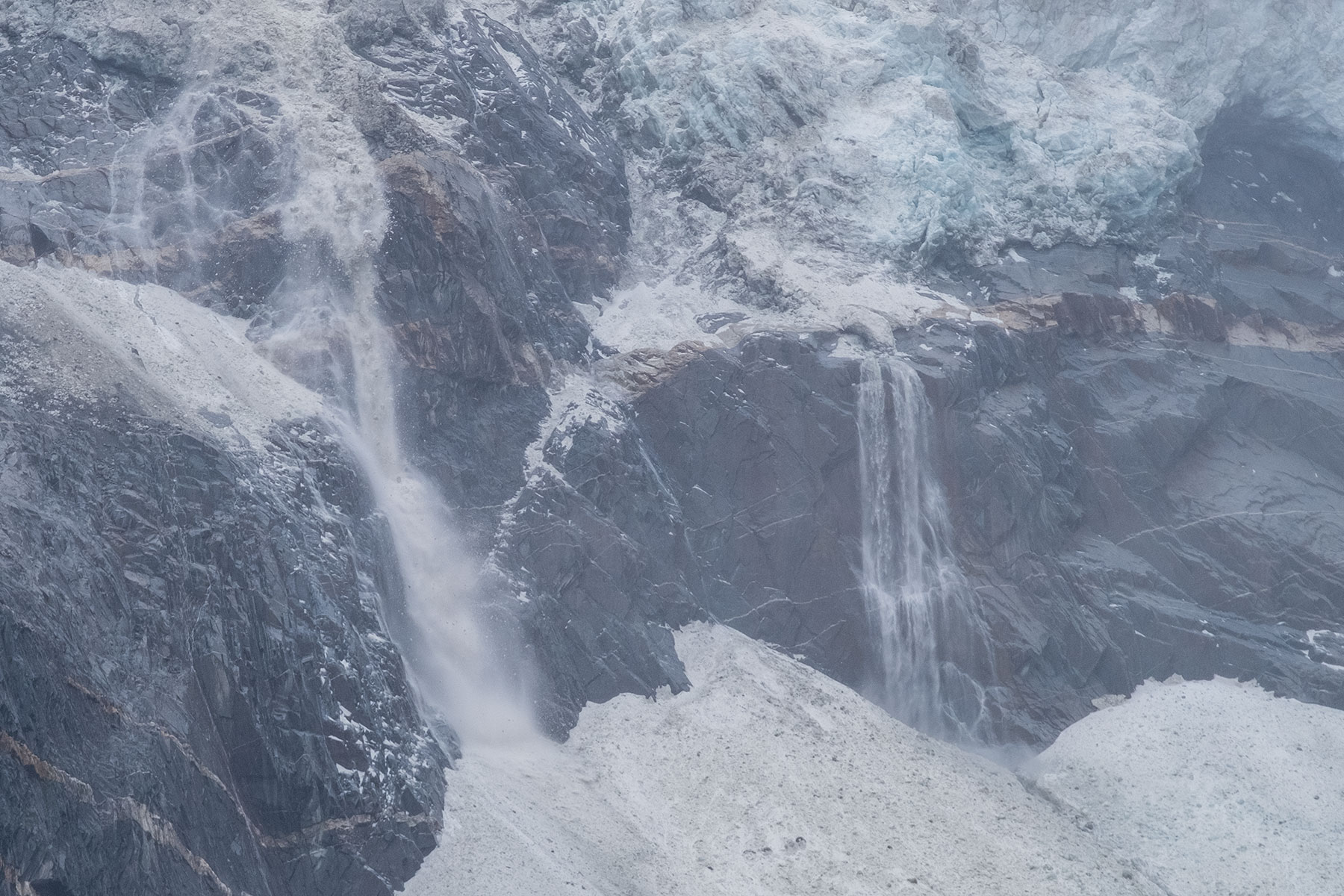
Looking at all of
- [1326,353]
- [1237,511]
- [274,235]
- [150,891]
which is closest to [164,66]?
[274,235]

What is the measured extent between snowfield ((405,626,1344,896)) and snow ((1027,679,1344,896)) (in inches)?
1.7

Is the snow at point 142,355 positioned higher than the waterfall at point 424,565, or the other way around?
the snow at point 142,355

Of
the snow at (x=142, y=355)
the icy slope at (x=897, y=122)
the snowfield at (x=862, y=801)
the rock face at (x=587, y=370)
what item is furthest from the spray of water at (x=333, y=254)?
the icy slope at (x=897, y=122)

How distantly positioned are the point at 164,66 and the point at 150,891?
2163 centimetres

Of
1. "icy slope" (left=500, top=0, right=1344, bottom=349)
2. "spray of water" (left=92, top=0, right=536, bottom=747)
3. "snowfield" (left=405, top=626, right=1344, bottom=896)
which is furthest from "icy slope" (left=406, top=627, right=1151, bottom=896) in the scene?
"icy slope" (left=500, top=0, right=1344, bottom=349)

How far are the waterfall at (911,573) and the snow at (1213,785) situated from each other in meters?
2.74

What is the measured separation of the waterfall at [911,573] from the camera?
2870 centimetres

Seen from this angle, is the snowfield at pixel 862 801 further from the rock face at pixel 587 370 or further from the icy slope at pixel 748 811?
the rock face at pixel 587 370

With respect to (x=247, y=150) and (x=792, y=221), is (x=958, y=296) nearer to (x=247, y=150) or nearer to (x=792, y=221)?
(x=792, y=221)

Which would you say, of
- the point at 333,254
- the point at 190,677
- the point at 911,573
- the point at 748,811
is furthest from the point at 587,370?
the point at 190,677

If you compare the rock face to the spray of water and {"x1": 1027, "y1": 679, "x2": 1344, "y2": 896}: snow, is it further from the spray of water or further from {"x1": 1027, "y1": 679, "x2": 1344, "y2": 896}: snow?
{"x1": 1027, "y1": 679, "x2": 1344, "y2": 896}: snow

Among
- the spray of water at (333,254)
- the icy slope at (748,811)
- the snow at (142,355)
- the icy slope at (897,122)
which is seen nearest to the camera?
the snow at (142,355)

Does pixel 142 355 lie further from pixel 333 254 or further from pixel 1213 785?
pixel 1213 785

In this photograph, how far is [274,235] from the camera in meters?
27.8
